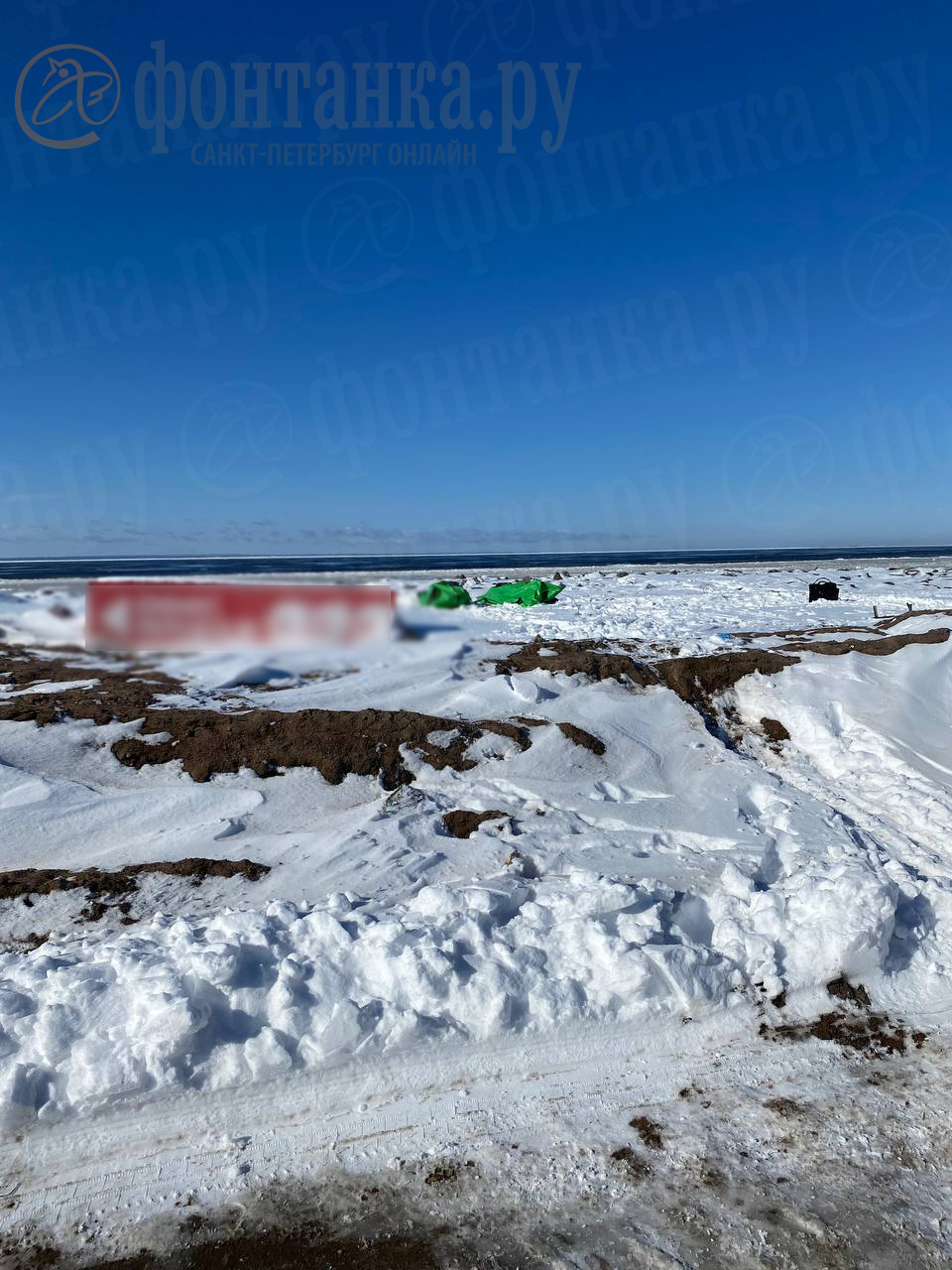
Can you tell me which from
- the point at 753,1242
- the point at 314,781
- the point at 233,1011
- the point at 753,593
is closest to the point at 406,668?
the point at 314,781

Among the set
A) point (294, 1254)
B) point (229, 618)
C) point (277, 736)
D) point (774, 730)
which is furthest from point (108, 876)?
point (774, 730)

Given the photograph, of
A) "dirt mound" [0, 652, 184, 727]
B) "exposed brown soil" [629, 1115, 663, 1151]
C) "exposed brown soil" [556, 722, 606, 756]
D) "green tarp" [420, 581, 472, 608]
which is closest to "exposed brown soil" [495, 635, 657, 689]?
"exposed brown soil" [556, 722, 606, 756]

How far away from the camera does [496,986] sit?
399 cm

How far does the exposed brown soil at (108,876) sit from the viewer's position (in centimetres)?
499

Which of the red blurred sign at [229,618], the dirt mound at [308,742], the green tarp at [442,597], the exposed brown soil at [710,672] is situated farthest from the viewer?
the green tarp at [442,597]

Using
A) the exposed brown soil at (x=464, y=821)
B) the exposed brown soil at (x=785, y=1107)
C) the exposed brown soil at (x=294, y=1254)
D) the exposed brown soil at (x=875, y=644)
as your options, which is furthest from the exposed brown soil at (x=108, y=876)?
the exposed brown soil at (x=875, y=644)

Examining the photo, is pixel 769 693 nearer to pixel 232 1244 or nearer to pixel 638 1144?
pixel 638 1144

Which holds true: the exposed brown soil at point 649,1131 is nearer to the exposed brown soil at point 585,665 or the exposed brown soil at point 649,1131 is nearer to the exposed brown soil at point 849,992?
the exposed brown soil at point 849,992

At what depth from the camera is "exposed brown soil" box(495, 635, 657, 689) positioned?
29.6 ft

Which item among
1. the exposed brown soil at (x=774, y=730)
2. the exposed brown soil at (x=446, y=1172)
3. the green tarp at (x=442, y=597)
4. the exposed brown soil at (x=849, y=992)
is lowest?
the exposed brown soil at (x=446, y=1172)

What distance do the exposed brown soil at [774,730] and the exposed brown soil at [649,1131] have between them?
17.3ft

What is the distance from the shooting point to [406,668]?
9469mm

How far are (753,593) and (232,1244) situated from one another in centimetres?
2399

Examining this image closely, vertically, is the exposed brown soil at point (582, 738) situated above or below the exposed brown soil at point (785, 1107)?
above
